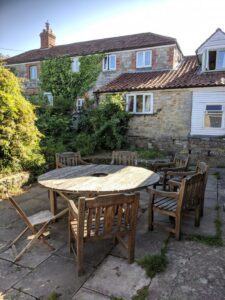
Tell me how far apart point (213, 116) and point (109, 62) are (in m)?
8.17

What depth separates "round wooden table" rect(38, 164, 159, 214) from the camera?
343cm

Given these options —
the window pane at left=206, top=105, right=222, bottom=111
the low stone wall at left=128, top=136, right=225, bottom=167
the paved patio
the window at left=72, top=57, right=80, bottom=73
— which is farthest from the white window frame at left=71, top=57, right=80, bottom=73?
the paved patio

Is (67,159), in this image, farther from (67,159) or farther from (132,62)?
(132,62)

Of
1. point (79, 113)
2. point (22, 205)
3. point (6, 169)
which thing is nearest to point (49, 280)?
point (22, 205)

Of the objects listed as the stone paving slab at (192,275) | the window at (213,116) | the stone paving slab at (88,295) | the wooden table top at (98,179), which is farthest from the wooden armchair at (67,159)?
the window at (213,116)

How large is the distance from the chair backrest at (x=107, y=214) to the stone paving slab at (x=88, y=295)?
548 millimetres

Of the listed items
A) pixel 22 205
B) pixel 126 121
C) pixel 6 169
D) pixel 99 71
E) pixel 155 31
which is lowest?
pixel 22 205

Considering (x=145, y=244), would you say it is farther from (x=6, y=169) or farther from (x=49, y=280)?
(x=6, y=169)

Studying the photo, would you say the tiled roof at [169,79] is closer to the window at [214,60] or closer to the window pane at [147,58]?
the window at [214,60]

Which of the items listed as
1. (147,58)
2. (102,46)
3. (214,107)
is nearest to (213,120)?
(214,107)

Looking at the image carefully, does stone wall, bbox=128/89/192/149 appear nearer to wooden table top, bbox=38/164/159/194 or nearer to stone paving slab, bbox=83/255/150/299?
wooden table top, bbox=38/164/159/194

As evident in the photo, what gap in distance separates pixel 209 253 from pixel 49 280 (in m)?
2.17

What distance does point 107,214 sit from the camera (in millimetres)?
2623

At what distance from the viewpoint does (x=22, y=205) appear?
5000 millimetres
